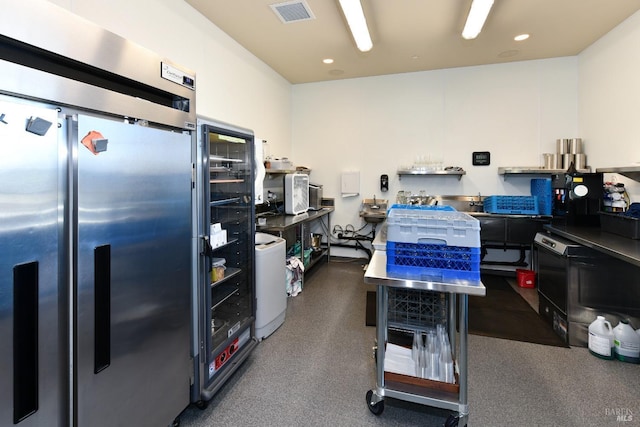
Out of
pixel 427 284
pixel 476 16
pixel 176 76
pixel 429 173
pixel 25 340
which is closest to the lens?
pixel 25 340

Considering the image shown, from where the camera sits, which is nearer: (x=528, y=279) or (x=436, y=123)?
(x=528, y=279)

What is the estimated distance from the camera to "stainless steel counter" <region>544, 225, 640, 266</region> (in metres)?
1.99

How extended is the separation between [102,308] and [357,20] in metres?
3.11

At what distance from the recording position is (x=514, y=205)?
14.0 feet

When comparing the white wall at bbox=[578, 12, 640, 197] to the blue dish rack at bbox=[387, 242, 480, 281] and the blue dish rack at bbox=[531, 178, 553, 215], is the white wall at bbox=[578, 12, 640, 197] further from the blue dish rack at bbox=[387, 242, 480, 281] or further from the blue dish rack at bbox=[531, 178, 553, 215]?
the blue dish rack at bbox=[387, 242, 480, 281]

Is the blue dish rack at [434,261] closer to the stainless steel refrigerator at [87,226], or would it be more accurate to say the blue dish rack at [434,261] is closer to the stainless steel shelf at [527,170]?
the stainless steel refrigerator at [87,226]

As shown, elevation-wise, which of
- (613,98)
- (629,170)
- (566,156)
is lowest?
(629,170)

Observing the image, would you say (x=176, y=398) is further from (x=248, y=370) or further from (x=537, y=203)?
(x=537, y=203)

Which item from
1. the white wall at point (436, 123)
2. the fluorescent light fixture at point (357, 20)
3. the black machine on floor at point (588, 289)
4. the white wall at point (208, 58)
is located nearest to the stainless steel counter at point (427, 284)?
the black machine on floor at point (588, 289)

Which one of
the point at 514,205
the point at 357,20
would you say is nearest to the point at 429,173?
the point at 514,205

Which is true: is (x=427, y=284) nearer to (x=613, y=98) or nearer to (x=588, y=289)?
(x=588, y=289)

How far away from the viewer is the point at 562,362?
8.03 feet

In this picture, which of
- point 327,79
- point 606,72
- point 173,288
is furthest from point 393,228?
point 327,79

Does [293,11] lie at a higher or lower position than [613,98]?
higher
